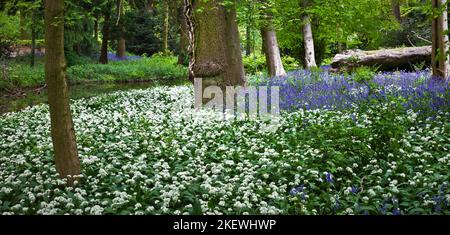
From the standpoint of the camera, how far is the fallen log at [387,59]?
17.3 m

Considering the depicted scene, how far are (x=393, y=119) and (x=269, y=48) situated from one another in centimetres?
1159

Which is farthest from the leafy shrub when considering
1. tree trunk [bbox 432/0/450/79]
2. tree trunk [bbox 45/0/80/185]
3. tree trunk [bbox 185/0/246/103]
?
tree trunk [bbox 45/0/80/185]

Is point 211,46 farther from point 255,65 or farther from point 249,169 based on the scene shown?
point 255,65

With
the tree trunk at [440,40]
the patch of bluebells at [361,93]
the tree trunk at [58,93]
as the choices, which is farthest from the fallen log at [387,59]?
the tree trunk at [58,93]

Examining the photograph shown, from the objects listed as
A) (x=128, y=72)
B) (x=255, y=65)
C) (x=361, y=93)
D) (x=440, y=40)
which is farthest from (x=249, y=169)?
(x=128, y=72)

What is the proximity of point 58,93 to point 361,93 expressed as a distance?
7.45 m

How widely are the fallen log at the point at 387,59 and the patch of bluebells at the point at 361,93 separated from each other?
159 inches

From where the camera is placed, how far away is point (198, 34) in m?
11.0

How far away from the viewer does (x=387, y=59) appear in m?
17.6

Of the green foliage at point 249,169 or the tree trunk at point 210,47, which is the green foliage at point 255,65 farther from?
the green foliage at point 249,169

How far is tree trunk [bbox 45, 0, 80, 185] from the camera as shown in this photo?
5137mm

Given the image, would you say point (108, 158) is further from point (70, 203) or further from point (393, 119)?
point (393, 119)

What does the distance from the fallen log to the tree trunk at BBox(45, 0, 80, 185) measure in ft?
45.0
